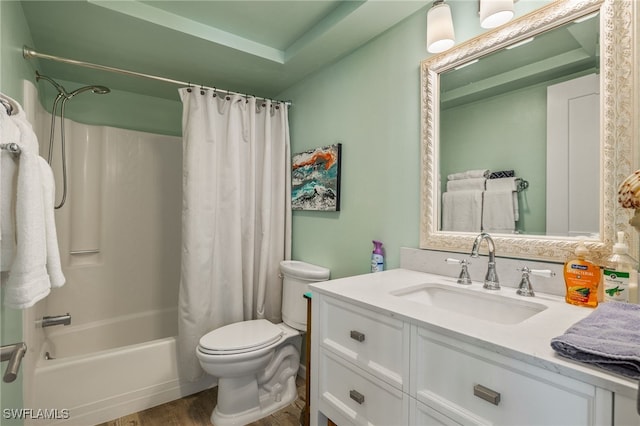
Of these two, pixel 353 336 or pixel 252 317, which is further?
pixel 252 317

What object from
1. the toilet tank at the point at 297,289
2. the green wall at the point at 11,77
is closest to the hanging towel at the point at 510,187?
the toilet tank at the point at 297,289

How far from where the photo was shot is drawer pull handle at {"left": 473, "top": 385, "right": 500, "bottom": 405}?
72 cm

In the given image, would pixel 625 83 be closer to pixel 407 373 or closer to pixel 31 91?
pixel 407 373

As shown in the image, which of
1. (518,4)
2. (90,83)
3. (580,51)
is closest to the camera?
(580,51)

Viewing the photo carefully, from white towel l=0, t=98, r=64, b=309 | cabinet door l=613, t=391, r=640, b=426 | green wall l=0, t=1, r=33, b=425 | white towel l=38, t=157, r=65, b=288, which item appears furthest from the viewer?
green wall l=0, t=1, r=33, b=425

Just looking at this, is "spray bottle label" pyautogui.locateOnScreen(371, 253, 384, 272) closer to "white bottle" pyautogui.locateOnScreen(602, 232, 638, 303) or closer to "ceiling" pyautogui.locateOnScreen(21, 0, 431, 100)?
"white bottle" pyautogui.locateOnScreen(602, 232, 638, 303)

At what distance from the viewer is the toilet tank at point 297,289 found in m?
1.96

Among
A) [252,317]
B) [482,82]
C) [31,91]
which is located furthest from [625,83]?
[31,91]

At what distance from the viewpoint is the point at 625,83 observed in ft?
3.12

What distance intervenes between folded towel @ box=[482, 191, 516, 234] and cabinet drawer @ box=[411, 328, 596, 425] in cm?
64

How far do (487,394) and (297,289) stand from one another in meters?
1.38

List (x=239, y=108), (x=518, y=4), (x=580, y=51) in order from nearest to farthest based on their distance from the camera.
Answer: (x=580, y=51)
(x=518, y=4)
(x=239, y=108)

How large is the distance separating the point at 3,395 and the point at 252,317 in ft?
4.34

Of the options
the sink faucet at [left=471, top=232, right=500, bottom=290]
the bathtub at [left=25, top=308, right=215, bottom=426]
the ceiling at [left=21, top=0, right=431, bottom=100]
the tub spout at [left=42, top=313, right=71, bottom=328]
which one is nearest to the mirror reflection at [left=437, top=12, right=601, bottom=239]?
the sink faucet at [left=471, top=232, right=500, bottom=290]
